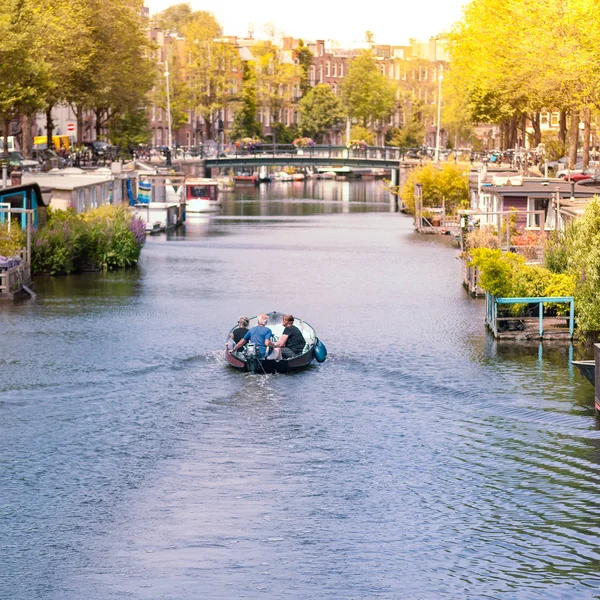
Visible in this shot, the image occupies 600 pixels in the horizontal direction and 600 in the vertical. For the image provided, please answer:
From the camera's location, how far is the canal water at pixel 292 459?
25984 millimetres

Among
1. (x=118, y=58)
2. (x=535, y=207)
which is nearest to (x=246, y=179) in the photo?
(x=118, y=58)

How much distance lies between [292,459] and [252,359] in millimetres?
9103

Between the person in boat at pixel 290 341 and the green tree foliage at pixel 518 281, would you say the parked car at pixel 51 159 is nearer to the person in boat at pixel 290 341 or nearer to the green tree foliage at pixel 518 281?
the green tree foliage at pixel 518 281

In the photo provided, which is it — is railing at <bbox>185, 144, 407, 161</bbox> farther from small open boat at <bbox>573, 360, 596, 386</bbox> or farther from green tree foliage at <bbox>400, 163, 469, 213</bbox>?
small open boat at <bbox>573, 360, 596, 386</bbox>

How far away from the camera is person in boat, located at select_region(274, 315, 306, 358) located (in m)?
42.4

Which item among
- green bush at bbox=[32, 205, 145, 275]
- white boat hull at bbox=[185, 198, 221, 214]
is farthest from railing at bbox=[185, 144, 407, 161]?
green bush at bbox=[32, 205, 145, 275]

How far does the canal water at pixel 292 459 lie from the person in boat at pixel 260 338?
2.93 feet

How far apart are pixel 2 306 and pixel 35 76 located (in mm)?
29491

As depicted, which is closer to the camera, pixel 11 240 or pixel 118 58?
pixel 11 240

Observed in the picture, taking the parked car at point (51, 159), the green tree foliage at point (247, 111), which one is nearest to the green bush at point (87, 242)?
the parked car at point (51, 159)

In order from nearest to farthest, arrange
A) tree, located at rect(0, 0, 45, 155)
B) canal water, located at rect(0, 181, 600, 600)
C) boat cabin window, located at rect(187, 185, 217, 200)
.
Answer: canal water, located at rect(0, 181, 600, 600) → tree, located at rect(0, 0, 45, 155) → boat cabin window, located at rect(187, 185, 217, 200)

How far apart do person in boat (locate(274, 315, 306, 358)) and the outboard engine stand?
0.81 meters

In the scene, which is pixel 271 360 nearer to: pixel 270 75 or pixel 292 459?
pixel 292 459

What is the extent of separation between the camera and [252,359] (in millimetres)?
41781
